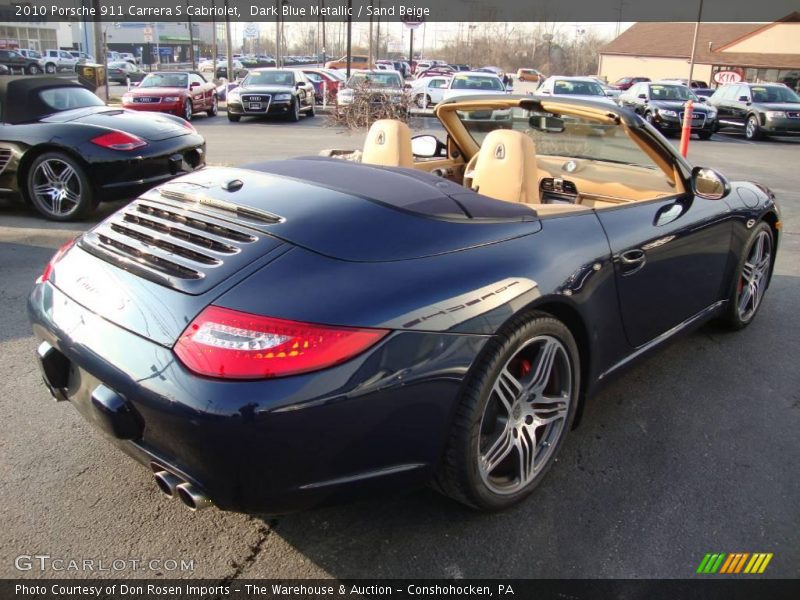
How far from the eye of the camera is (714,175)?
3771 millimetres

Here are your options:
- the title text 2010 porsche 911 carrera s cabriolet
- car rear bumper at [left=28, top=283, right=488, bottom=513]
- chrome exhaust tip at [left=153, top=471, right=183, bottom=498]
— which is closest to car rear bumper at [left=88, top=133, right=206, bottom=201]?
the title text 2010 porsche 911 carrera s cabriolet

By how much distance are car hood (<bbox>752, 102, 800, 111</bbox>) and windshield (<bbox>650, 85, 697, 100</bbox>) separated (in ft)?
6.20

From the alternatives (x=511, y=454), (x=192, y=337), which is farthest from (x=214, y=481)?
(x=511, y=454)

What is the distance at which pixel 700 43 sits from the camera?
60469 mm

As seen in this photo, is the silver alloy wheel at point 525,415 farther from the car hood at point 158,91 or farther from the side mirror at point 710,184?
the car hood at point 158,91

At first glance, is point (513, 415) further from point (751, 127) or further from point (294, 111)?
point (751, 127)

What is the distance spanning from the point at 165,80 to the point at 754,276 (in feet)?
62.9

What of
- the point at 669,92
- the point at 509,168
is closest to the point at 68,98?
the point at 509,168

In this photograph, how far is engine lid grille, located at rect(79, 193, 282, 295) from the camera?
211cm

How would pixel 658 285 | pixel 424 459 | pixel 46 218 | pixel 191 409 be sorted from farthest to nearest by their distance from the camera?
pixel 46 218 < pixel 658 285 < pixel 424 459 < pixel 191 409

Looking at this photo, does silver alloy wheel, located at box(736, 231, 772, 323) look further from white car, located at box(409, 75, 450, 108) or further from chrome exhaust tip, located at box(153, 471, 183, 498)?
white car, located at box(409, 75, 450, 108)

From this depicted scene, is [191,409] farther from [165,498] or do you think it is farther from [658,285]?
[658,285]

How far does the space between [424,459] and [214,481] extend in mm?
638

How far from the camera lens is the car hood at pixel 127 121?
22.5 feet
